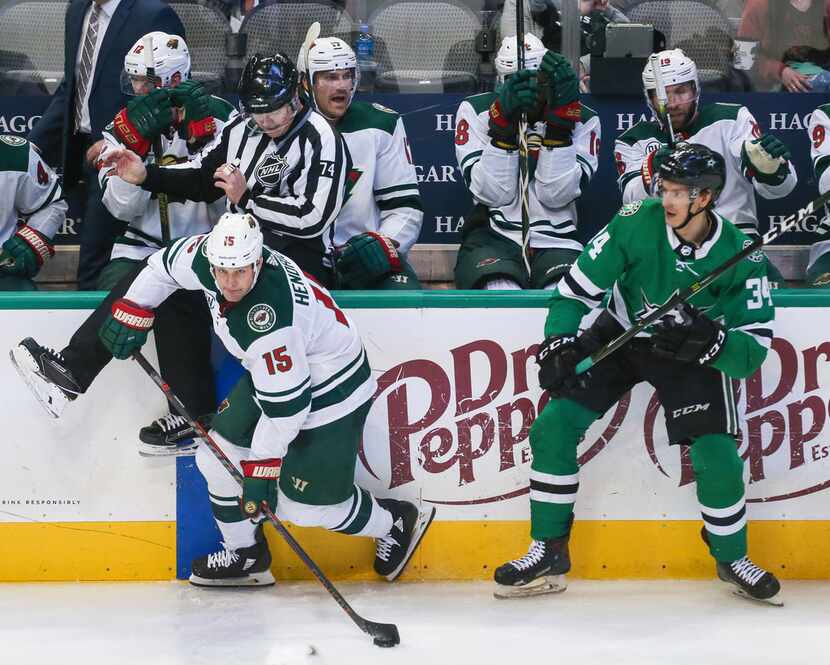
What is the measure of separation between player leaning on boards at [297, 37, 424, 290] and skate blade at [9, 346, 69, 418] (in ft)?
3.36

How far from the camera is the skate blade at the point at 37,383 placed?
159 inches

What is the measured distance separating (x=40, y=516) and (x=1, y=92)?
1770mm

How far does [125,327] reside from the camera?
3.91 meters

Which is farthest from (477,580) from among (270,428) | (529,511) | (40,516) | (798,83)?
(798,83)

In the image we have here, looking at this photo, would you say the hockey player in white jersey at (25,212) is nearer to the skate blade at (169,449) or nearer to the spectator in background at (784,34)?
the skate blade at (169,449)

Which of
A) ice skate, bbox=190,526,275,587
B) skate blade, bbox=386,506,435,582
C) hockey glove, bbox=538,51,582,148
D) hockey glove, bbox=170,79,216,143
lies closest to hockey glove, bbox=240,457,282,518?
ice skate, bbox=190,526,275,587

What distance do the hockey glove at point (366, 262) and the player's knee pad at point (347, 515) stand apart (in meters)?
0.73

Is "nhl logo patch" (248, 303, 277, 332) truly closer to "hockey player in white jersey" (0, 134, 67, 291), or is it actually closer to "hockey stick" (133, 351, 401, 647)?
"hockey stick" (133, 351, 401, 647)

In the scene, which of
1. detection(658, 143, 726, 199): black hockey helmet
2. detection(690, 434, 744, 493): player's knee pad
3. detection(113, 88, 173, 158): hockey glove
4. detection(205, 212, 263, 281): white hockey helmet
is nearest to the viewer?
detection(205, 212, 263, 281): white hockey helmet

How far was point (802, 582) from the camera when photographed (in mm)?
4195

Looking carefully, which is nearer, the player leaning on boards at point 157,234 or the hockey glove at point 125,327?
the hockey glove at point 125,327

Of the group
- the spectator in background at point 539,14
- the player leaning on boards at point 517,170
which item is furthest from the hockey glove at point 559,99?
the spectator in background at point 539,14

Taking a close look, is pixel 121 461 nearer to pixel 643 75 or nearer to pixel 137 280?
pixel 137 280

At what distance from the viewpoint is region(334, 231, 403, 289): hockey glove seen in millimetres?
4500
